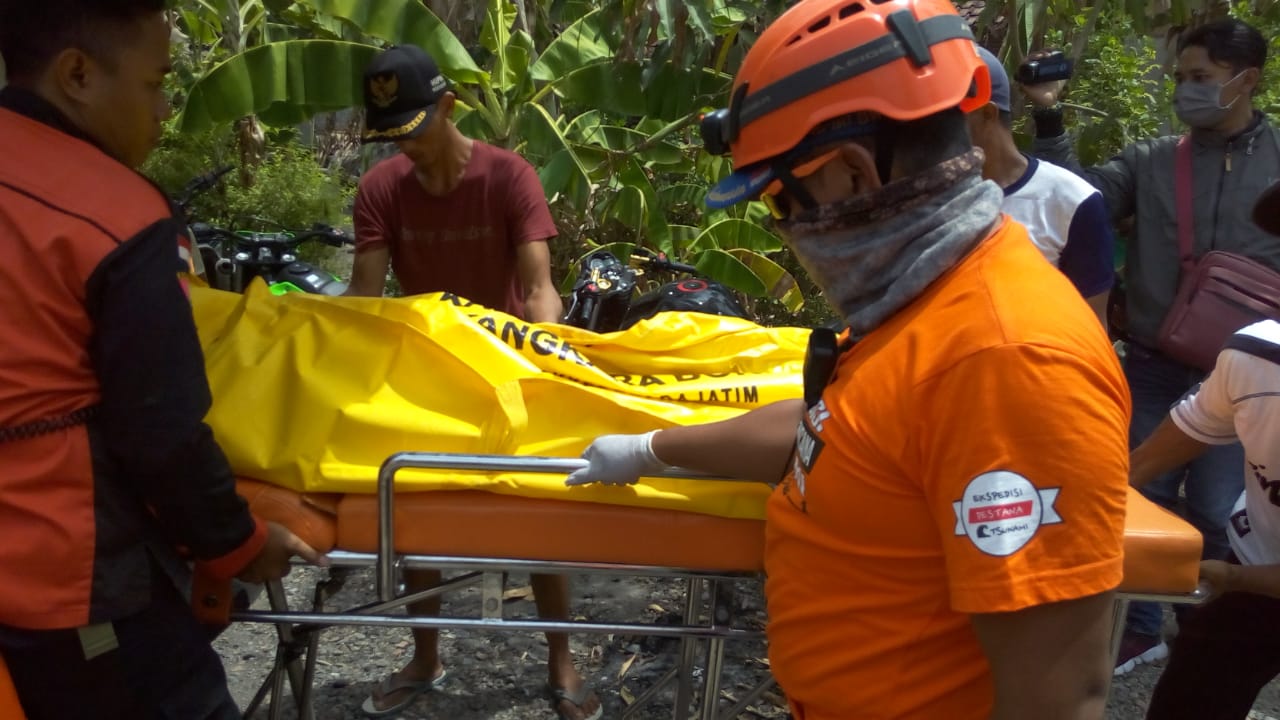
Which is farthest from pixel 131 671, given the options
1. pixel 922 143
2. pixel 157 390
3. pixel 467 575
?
pixel 922 143

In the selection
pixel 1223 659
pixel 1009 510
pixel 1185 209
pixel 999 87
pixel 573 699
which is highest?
pixel 999 87

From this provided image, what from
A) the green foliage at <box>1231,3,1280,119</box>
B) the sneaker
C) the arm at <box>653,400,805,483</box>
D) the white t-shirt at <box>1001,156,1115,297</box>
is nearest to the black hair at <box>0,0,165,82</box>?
the arm at <box>653,400,805,483</box>

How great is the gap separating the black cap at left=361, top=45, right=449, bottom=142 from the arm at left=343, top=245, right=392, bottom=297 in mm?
410

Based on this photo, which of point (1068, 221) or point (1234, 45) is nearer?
point (1068, 221)

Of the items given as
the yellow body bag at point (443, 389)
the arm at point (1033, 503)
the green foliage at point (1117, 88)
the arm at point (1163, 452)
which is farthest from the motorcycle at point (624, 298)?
the green foliage at point (1117, 88)

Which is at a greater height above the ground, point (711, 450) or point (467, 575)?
point (711, 450)

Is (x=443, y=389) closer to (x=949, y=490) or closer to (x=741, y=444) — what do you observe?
(x=741, y=444)

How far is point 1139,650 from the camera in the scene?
367 cm

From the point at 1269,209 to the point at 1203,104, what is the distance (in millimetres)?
1410

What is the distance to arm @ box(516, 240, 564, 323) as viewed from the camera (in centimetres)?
326

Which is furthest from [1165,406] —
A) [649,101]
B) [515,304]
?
[649,101]

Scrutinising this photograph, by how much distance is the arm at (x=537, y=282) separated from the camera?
10.7ft

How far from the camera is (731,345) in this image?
2482mm

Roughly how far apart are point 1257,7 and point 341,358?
15.7 ft
